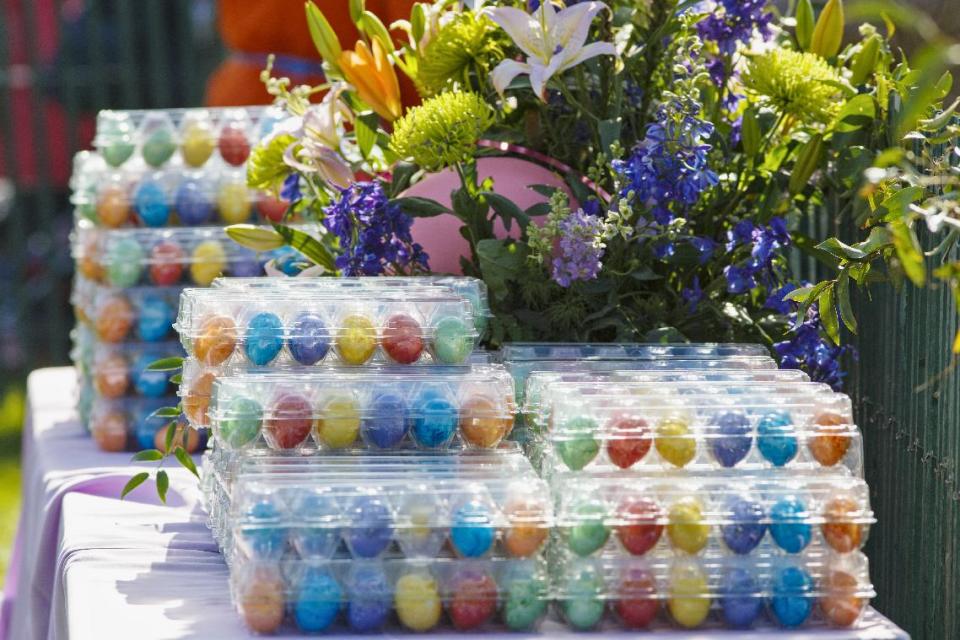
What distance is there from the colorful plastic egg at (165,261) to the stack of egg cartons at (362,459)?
19.9 inches

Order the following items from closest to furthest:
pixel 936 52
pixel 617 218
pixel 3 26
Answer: pixel 936 52 → pixel 617 218 → pixel 3 26

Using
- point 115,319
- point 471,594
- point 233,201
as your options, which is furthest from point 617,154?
point 115,319

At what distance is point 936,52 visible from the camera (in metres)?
0.64

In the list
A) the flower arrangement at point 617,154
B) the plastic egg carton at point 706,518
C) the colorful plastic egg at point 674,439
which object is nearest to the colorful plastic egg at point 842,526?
the plastic egg carton at point 706,518

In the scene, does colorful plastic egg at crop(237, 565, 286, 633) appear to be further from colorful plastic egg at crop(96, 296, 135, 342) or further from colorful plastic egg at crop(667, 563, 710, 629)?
colorful plastic egg at crop(96, 296, 135, 342)

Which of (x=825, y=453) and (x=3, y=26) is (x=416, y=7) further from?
(x=3, y=26)

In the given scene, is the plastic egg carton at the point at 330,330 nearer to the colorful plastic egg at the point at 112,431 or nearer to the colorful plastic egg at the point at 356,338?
the colorful plastic egg at the point at 356,338

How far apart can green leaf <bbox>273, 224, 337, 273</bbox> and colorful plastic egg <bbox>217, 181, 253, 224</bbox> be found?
1.16 ft

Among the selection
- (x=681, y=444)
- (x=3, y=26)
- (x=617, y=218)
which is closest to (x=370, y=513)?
(x=681, y=444)

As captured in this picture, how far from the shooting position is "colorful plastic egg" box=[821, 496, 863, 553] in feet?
3.46

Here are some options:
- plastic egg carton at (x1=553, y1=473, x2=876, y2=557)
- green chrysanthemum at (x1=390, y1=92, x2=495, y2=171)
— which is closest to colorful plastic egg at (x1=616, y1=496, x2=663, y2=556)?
plastic egg carton at (x1=553, y1=473, x2=876, y2=557)

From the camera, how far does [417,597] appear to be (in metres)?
1.03

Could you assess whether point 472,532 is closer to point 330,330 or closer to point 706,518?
point 706,518

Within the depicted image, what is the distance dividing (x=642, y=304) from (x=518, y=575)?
0.52 meters
